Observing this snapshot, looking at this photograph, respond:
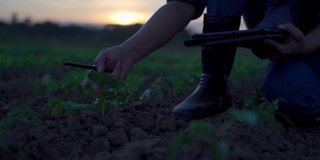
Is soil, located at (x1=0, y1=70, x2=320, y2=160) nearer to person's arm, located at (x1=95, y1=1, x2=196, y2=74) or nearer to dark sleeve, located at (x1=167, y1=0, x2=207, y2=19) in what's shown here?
person's arm, located at (x1=95, y1=1, x2=196, y2=74)

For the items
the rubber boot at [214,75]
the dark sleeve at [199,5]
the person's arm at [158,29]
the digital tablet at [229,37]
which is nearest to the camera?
the digital tablet at [229,37]

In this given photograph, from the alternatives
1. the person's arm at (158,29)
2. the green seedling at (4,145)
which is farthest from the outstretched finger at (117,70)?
the green seedling at (4,145)

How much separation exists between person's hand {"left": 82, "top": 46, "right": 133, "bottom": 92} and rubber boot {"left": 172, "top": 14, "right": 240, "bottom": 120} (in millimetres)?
421

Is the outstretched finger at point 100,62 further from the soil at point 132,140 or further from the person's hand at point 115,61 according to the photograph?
the soil at point 132,140

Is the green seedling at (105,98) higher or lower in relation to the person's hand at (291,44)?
lower

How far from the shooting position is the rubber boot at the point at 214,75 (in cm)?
288

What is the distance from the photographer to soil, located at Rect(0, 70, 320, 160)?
61.6 inches

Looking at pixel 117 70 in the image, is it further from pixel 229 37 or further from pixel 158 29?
pixel 229 37

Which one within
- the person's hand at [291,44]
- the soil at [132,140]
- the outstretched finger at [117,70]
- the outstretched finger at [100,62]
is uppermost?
the person's hand at [291,44]

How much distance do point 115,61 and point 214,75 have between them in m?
0.69

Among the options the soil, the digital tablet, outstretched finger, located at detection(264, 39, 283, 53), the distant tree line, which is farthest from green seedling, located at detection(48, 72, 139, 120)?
the distant tree line

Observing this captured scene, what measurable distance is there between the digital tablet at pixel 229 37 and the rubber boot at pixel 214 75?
426 millimetres

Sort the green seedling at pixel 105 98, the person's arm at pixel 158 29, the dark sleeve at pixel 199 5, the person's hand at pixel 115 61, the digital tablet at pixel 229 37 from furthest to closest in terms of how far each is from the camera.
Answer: the dark sleeve at pixel 199 5, the person's arm at pixel 158 29, the person's hand at pixel 115 61, the digital tablet at pixel 229 37, the green seedling at pixel 105 98

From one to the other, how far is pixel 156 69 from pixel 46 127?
6313 millimetres
